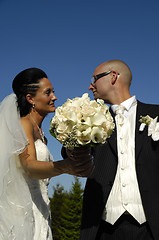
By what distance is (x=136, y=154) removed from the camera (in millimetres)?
3926

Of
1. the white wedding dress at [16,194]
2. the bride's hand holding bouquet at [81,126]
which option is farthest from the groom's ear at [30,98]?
the bride's hand holding bouquet at [81,126]

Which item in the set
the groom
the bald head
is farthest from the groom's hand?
the bald head

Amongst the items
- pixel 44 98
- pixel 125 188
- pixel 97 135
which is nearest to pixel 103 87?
pixel 44 98

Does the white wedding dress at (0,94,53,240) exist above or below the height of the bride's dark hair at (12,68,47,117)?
below

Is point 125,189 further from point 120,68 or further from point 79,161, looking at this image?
point 120,68

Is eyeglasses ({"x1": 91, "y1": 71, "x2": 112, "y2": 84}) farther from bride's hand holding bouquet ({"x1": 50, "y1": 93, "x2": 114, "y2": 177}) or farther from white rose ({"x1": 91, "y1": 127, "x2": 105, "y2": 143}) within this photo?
white rose ({"x1": 91, "y1": 127, "x2": 105, "y2": 143})

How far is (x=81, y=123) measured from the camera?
2.84 metres

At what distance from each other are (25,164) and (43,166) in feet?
1.11

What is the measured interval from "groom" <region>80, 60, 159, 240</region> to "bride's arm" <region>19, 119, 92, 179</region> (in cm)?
68

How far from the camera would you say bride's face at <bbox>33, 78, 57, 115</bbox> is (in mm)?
4480

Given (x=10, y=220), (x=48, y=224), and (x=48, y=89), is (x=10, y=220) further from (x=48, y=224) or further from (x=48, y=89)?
(x=48, y=89)

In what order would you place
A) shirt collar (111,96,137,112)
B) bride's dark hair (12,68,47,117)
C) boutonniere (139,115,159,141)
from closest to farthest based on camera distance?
boutonniere (139,115,159,141) < shirt collar (111,96,137,112) < bride's dark hair (12,68,47,117)

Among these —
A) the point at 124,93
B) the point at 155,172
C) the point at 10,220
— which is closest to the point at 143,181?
the point at 155,172

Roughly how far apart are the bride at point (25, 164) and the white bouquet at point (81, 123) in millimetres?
503
